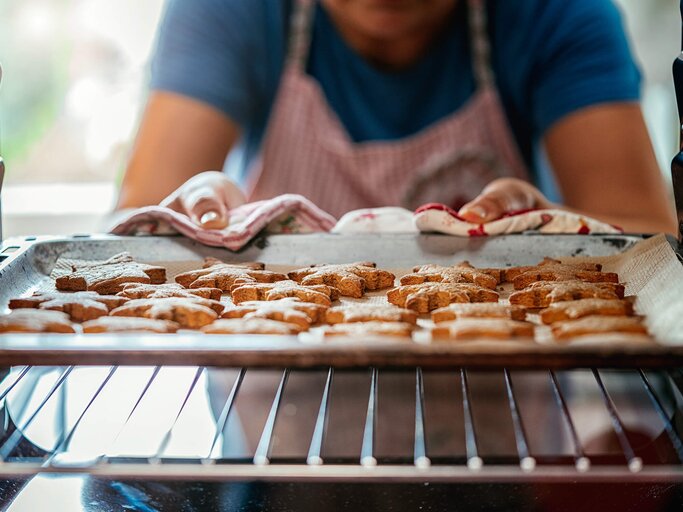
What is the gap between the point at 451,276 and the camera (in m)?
1.35

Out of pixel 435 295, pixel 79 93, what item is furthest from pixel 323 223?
pixel 79 93

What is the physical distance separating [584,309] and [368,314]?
0.32 meters

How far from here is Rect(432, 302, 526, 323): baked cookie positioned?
112 centimetres

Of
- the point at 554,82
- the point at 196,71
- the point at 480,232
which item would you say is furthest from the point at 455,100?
the point at 480,232

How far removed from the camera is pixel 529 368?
79 cm

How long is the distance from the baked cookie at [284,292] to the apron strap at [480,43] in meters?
1.21

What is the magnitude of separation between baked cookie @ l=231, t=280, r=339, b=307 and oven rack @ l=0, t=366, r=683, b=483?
6.8 inches

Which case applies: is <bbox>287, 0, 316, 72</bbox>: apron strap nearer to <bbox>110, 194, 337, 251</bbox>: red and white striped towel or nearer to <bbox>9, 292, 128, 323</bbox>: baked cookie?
<bbox>110, 194, 337, 251</bbox>: red and white striped towel

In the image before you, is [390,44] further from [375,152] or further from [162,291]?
[162,291]

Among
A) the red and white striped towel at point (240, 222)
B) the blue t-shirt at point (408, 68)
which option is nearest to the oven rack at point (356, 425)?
the red and white striped towel at point (240, 222)

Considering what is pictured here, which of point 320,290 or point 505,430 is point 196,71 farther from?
point 505,430

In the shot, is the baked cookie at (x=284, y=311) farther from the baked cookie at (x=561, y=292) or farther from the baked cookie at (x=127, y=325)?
the baked cookie at (x=561, y=292)

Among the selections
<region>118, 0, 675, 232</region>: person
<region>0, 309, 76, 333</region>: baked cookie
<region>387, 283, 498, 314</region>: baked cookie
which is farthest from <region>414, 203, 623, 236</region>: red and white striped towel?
<region>0, 309, 76, 333</region>: baked cookie

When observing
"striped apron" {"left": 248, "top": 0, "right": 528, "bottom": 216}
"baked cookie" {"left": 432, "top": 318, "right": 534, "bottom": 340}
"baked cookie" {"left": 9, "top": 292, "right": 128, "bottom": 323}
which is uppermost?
"striped apron" {"left": 248, "top": 0, "right": 528, "bottom": 216}
